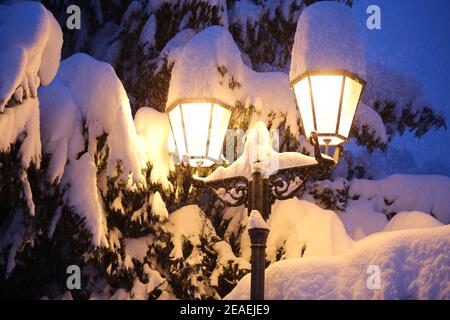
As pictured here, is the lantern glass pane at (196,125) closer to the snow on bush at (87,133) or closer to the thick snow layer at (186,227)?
the snow on bush at (87,133)

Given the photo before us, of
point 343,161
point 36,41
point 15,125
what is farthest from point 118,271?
point 343,161

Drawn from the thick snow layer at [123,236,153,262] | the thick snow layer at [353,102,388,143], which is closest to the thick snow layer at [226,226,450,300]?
the thick snow layer at [123,236,153,262]

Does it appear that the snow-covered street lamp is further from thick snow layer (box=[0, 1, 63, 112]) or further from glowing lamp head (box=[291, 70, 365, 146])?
thick snow layer (box=[0, 1, 63, 112])

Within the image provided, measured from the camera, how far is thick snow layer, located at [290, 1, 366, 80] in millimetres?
4293

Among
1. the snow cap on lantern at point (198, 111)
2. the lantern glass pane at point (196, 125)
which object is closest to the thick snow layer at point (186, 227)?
the snow cap on lantern at point (198, 111)

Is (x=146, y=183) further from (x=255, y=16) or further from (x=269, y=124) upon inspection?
(x=255, y=16)

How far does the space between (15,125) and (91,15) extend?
5968mm

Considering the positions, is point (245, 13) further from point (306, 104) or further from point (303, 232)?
point (306, 104)

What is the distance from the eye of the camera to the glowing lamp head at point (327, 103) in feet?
13.8

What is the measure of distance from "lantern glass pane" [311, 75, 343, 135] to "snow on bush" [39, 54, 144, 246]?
1986 mm

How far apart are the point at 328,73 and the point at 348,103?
278mm

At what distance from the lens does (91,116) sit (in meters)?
5.58

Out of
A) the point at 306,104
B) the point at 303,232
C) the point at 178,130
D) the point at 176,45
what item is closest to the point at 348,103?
the point at 306,104

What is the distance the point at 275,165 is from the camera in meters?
4.45
